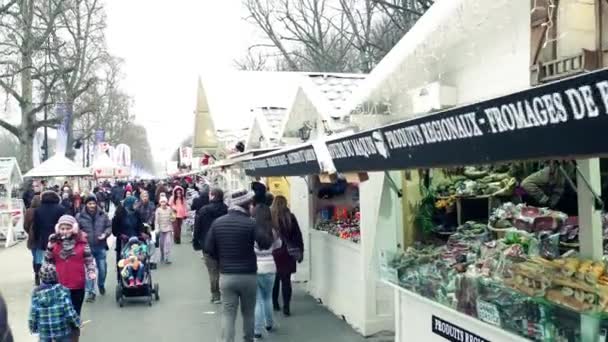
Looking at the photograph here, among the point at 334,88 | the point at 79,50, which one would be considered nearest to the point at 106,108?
the point at 79,50

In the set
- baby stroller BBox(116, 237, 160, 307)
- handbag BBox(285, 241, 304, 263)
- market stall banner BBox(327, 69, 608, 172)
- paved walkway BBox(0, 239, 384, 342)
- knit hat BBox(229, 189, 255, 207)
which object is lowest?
paved walkway BBox(0, 239, 384, 342)

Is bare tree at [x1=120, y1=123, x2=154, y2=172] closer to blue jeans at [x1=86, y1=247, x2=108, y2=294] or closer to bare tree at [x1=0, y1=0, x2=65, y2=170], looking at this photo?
bare tree at [x1=0, y1=0, x2=65, y2=170]

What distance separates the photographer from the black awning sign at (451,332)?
4586mm

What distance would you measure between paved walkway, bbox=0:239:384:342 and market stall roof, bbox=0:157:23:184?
9485 millimetres

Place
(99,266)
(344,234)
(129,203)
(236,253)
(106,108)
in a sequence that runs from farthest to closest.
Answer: (106,108), (99,266), (129,203), (344,234), (236,253)

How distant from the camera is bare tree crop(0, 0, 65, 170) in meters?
25.2

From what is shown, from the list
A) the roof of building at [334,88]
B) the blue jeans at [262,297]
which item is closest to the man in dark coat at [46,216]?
the blue jeans at [262,297]

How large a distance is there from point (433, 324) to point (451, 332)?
355 mm

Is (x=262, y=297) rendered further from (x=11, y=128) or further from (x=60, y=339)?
(x=11, y=128)

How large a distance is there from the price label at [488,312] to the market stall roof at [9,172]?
63.5ft

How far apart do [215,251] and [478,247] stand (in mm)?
2619

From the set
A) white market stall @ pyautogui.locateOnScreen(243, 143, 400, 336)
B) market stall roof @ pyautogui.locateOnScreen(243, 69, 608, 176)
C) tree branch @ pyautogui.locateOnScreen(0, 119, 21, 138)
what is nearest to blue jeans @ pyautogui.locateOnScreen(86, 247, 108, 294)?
white market stall @ pyautogui.locateOnScreen(243, 143, 400, 336)

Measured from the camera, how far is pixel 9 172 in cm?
2127

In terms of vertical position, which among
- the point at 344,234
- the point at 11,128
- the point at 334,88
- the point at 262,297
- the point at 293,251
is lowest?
the point at 262,297
